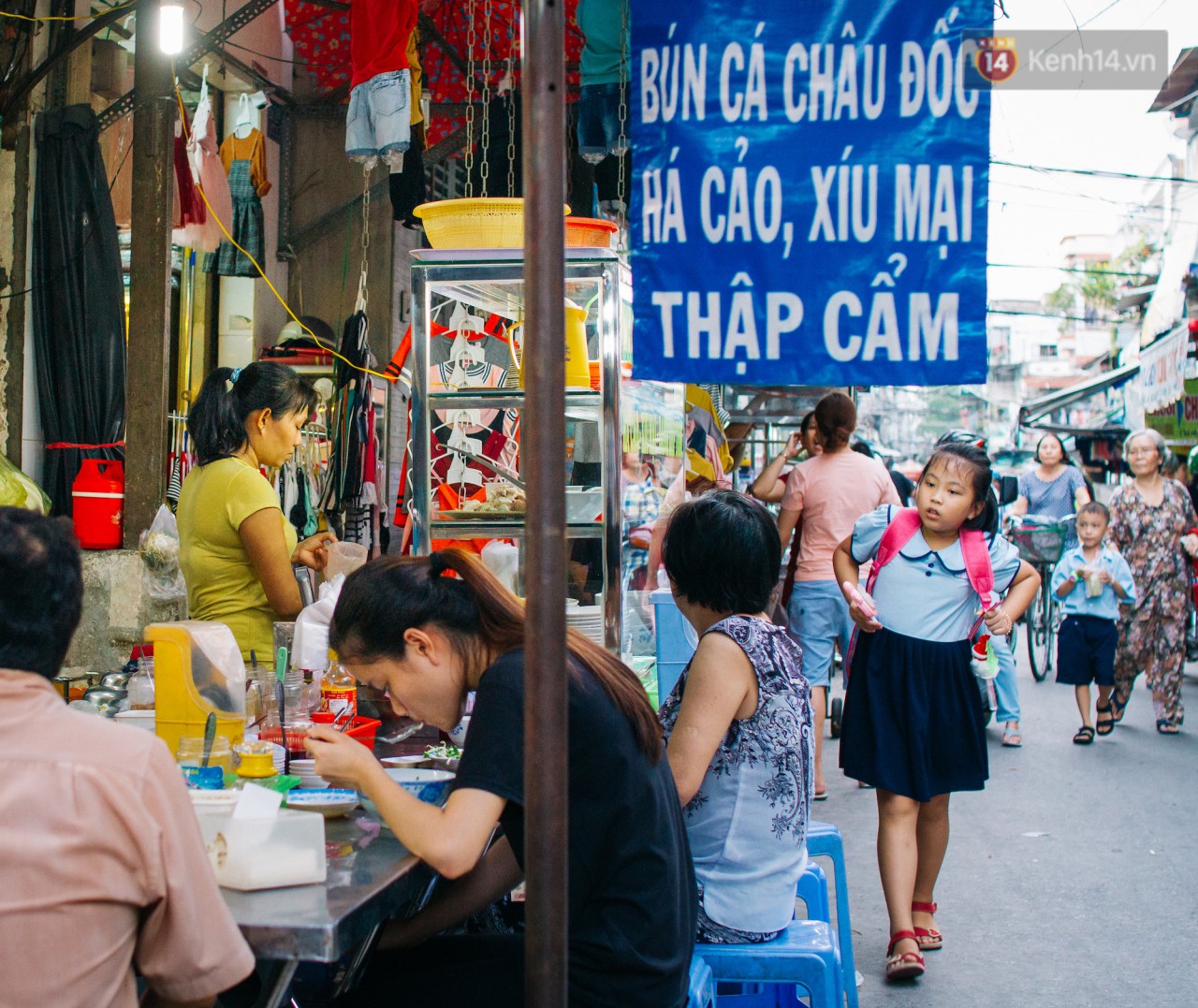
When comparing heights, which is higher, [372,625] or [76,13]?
[76,13]

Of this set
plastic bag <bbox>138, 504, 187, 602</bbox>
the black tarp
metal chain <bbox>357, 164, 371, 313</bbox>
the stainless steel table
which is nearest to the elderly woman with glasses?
metal chain <bbox>357, 164, 371, 313</bbox>

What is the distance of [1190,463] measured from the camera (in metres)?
11.7

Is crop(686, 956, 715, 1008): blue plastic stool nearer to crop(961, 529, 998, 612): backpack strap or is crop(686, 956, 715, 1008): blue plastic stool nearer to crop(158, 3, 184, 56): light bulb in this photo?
crop(961, 529, 998, 612): backpack strap

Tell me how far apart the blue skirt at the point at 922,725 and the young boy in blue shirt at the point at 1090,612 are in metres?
4.05

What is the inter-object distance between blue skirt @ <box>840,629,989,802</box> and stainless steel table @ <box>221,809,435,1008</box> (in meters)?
2.25

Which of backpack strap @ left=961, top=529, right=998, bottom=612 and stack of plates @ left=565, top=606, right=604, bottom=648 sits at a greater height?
backpack strap @ left=961, top=529, right=998, bottom=612

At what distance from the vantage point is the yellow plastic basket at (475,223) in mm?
4246

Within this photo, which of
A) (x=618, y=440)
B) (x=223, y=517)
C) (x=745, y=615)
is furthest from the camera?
(x=618, y=440)

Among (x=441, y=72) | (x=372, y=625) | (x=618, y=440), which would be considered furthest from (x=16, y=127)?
(x=372, y=625)

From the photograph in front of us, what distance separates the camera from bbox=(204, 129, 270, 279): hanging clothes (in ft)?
26.0

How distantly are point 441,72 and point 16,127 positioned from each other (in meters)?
2.97

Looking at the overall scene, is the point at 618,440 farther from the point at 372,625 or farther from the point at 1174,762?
the point at 1174,762

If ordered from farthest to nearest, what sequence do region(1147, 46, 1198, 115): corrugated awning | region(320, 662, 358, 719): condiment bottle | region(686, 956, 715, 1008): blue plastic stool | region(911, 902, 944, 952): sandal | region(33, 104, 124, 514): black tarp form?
region(1147, 46, 1198, 115): corrugated awning < region(33, 104, 124, 514): black tarp < region(911, 902, 944, 952): sandal < region(320, 662, 358, 719): condiment bottle < region(686, 956, 715, 1008): blue plastic stool

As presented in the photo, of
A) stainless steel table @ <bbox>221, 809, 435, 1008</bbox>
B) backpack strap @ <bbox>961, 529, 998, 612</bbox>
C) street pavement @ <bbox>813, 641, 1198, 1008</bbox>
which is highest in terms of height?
backpack strap @ <bbox>961, 529, 998, 612</bbox>
